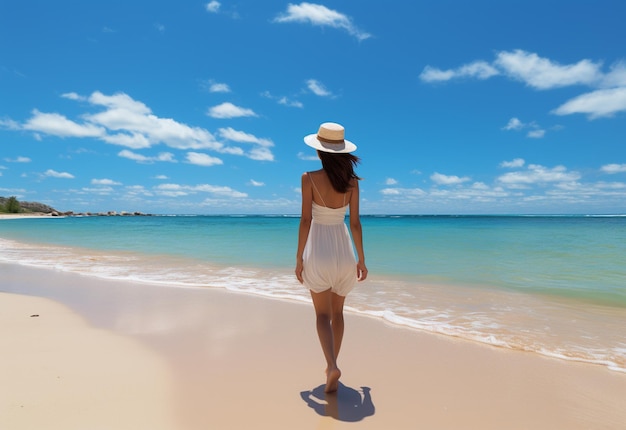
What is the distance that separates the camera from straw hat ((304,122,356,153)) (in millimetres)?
3176

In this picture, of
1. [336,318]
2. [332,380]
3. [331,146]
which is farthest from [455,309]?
[331,146]

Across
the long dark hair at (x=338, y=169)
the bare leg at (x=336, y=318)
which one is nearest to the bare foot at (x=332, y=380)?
the bare leg at (x=336, y=318)

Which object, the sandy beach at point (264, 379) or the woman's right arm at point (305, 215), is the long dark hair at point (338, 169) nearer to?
the woman's right arm at point (305, 215)

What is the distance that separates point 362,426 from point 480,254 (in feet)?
42.1

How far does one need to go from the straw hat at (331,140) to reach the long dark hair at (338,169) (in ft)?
0.21

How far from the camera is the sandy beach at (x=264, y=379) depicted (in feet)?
9.34

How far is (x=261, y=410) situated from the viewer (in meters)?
2.95

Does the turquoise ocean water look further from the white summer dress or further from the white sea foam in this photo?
the white summer dress

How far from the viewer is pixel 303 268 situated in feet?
10.9

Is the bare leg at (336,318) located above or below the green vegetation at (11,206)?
below

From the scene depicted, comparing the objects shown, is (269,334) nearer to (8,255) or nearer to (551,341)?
(551,341)

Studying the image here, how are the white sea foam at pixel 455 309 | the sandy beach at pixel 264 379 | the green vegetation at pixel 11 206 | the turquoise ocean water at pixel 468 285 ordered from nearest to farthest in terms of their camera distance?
the sandy beach at pixel 264 379
the white sea foam at pixel 455 309
the turquoise ocean water at pixel 468 285
the green vegetation at pixel 11 206

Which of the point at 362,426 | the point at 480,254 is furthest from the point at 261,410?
the point at 480,254

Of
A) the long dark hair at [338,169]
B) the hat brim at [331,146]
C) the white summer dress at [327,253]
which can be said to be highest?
the hat brim at [331,146]
